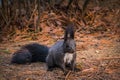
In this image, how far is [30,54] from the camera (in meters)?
5.89

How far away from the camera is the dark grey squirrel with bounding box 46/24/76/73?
513cm

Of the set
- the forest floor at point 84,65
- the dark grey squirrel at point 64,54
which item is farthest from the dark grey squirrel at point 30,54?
the dark grey squirrel at point 64,54

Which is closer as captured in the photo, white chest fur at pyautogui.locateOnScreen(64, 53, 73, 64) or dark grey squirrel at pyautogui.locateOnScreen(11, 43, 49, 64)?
white chest fur at pyautogui.locateOnScreen(64, 53, 73, 64)

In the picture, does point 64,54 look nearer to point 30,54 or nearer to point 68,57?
point 68,57

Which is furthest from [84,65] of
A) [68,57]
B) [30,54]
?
[30,54]

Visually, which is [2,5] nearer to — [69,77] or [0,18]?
[0,18]

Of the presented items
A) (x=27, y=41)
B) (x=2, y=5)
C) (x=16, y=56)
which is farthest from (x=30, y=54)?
(x=2, y=5)

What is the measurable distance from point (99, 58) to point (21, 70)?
4.81ft

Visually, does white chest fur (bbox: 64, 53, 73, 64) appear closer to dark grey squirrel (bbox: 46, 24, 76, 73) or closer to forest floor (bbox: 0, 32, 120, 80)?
dark grey squirrel (bbox: 46, 24, 76, 73)

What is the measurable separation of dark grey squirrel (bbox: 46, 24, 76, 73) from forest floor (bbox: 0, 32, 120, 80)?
11 centimetres

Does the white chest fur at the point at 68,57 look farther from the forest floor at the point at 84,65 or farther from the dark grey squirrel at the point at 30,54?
the dark grey squirrel at the point at 30,54

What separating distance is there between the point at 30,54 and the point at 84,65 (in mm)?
922

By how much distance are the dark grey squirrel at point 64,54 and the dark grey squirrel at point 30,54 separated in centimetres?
33

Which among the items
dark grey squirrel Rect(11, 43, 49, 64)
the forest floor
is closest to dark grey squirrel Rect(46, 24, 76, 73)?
the forest floor
